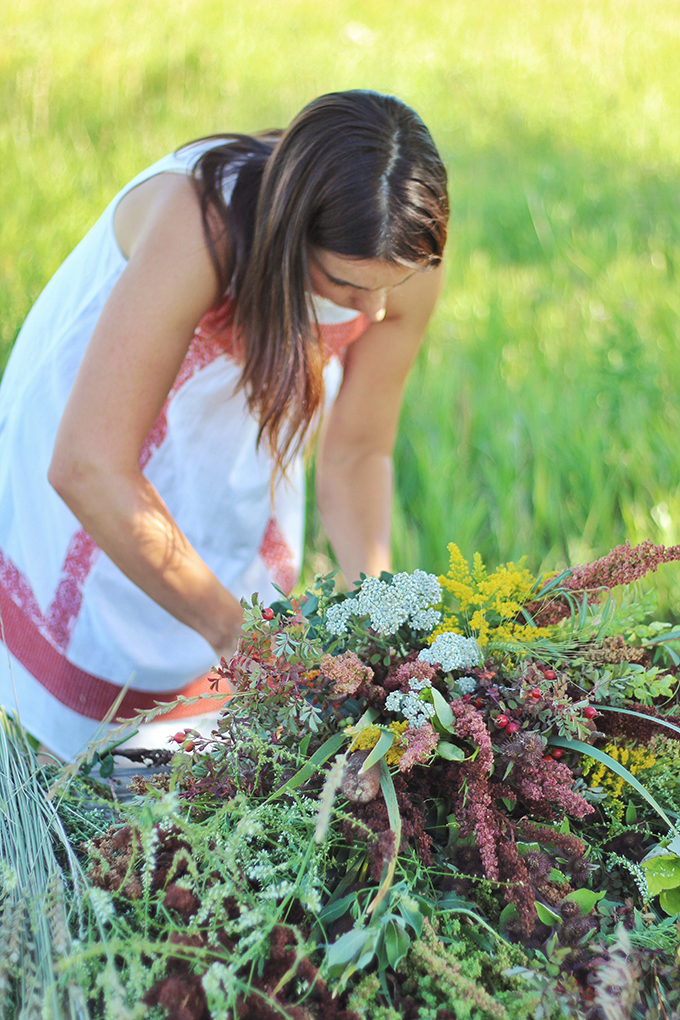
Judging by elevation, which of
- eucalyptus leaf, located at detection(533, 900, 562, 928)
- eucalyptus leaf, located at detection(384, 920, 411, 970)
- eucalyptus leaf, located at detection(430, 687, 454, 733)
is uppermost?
eucalyptus leaf, located at detection(430, 687, 454, 733)

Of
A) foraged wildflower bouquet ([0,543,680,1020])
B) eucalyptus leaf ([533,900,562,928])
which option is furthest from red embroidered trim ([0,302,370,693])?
eucalyptus leaf ([533,900,562,928])

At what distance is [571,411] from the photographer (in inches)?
102

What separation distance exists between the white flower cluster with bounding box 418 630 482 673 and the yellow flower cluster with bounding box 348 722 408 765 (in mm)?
65

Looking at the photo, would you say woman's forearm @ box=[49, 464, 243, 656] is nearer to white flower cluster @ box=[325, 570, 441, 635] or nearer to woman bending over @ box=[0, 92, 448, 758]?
woman bending over @ box=[0, 92, 448, 758]

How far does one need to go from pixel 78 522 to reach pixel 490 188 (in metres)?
3.64

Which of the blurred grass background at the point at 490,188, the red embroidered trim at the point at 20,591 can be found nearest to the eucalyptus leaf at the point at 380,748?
the red embroidered trim at the point at 20,591

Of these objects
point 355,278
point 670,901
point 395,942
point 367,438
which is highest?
point 355,278

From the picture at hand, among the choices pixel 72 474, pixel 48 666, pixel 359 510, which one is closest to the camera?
pixel 72 474

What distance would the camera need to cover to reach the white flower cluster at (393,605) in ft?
2.48

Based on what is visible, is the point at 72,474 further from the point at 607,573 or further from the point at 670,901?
the point at 670,901

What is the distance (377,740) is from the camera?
0.70 meters

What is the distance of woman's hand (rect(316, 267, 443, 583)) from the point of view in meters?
1.57

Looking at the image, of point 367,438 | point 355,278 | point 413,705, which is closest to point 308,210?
point 355,278

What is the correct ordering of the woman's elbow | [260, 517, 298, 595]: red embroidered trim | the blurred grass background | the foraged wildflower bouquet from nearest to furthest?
1. the foraged wildflower bouquet
2. the woman's elbow
3. [260, 517, 298, 595]: red embroidered trim
4. the blurred grass background
